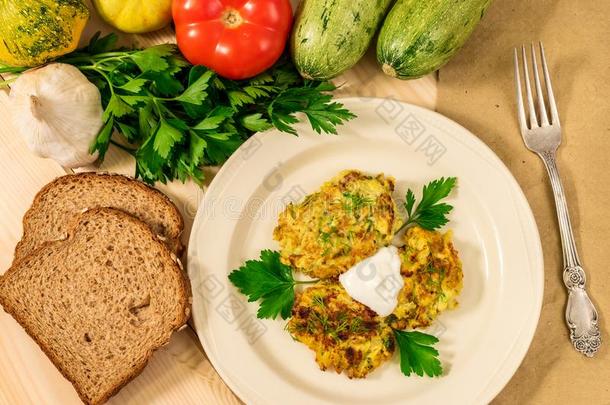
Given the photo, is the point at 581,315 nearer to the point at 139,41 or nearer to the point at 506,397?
the point at 506,397

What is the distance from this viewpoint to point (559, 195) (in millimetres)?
2770

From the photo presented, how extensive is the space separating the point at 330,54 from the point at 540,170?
112 centimetres

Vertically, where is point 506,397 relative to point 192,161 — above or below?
below

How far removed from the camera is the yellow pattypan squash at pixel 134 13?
2.62 meters

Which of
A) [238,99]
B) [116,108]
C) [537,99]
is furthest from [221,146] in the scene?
[537,99]

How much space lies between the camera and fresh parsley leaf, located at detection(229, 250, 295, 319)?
104 inches

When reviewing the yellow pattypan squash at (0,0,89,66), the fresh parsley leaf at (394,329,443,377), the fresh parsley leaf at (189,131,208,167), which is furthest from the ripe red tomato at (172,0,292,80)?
the fresh parsley leaf at (394,329,443,377)

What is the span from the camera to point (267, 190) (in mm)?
2807

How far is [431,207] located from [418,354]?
2.06 ft

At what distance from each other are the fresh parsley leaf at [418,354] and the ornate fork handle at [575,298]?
659 millimetres

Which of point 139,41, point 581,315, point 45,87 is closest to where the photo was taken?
point 45,87

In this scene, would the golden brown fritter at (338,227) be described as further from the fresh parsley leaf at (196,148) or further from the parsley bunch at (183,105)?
the fresh parsley leaf at (196,148)

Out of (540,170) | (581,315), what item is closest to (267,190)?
(540,170)

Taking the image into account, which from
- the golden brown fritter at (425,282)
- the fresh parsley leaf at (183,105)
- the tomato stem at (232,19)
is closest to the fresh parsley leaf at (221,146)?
the fresh parsley leaf at (183,105)
